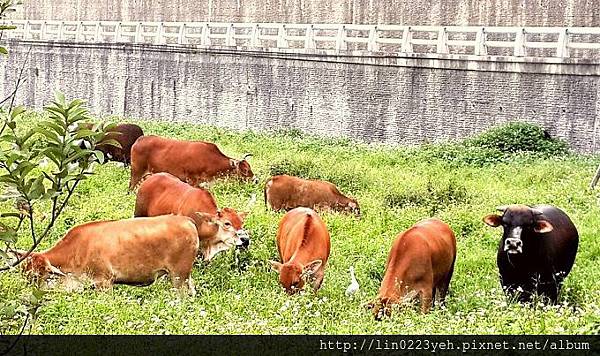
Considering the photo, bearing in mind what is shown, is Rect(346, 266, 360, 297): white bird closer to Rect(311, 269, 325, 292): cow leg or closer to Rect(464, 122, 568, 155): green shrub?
Rect(311, 269, 325, 292): cow leg

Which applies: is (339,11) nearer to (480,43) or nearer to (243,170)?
(480,43)

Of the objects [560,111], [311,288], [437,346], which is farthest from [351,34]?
[437,346]

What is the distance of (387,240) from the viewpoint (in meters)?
13.0

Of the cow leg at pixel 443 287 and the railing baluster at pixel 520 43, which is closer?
the cow leg at pixel 443 287

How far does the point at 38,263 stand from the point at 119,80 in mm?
20600

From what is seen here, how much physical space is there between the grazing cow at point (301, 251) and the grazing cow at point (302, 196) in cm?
293

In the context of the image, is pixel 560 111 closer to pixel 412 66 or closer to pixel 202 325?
pixel 412 66

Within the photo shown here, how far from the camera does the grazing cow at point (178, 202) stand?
11.6 meters

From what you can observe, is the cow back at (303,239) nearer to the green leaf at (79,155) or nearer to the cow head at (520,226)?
the cow head at (520,226)

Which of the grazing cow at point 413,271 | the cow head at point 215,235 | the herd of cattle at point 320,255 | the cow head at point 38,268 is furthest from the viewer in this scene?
the cow head at point 215,235

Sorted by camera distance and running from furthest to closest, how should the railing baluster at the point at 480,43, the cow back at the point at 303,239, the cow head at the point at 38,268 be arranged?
1. the railing baluster at the point at 480,43
2. the cow back at the point at 303,239
3. the cow head at the point at 38,268

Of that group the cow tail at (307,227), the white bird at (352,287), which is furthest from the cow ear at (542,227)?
the cow tail at (307,227)

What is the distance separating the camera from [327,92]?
23.9 metres

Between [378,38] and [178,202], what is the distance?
1213 cm
